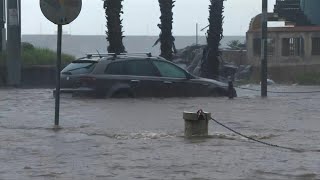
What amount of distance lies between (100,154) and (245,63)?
3489 centimetres

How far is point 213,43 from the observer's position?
96.7 feet

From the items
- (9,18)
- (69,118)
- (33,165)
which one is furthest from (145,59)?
(33,165)

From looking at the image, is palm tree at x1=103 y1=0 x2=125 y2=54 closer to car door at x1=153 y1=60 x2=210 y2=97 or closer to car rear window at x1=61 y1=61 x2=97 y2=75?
car door at x1=153 y1=60 x2=210 y2=97

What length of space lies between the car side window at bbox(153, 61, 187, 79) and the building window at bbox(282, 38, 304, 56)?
77.2 feet

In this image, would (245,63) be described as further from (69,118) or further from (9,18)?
(69,118)

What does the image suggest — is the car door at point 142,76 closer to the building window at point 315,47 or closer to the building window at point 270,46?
the building window at point 270,46

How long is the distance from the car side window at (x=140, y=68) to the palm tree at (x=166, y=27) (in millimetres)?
11223

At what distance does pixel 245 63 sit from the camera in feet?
144

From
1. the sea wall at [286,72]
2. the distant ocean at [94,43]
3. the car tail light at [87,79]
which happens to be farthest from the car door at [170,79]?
the distant ocean at [94,43]

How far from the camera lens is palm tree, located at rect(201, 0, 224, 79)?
29.1 m

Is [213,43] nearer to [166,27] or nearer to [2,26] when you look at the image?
[166,27]

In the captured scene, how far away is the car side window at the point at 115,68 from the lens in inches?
713

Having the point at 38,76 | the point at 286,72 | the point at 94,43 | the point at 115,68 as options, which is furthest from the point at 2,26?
the point at 94,43

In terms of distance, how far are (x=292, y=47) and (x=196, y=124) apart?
3162cm
